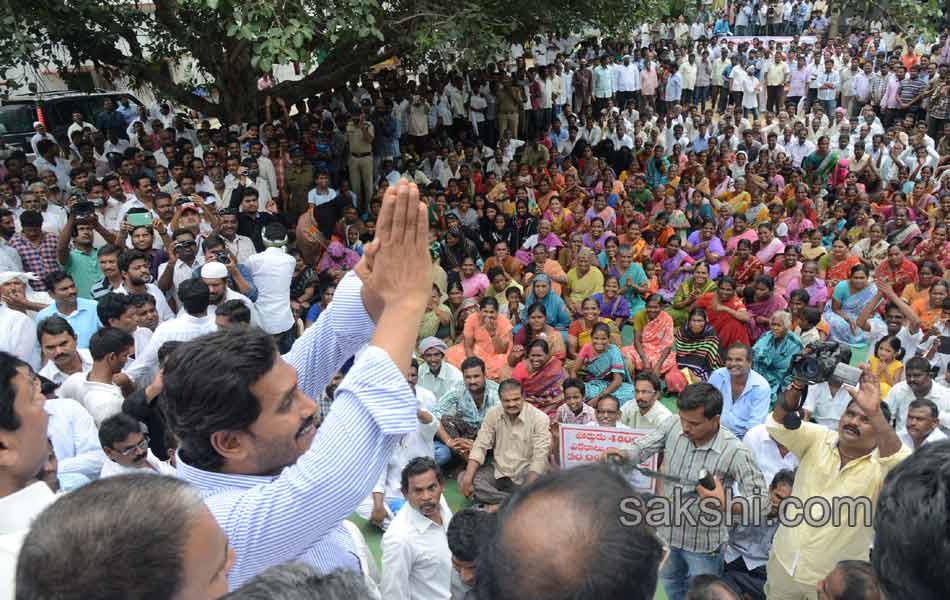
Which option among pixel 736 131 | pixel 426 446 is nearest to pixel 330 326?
pixel 426 446

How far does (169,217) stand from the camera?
661 centimetres

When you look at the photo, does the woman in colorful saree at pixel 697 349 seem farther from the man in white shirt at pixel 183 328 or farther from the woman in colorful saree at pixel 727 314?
the man in white shirt at pixel 183 328

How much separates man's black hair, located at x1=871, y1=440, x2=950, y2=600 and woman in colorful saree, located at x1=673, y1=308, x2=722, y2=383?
495 cm

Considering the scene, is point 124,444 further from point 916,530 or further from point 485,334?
point 485,334

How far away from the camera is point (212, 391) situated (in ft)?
3.95

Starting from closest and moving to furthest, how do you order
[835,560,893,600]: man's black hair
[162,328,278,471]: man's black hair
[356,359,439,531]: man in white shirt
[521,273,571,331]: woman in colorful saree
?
1. [162,328,278,471]: man's black hair
2. [835,560,893,600]: man's black hair
3. [356,359,439,531]: man in white shirt
4. [521,273,571,331]: woman in colorful saree

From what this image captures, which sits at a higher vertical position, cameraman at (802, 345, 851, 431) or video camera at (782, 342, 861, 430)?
video camera at (782, 342, 861, 430)

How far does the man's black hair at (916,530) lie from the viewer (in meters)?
1.01

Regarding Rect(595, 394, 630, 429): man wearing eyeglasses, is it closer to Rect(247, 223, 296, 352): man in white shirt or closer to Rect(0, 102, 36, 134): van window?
Rect(247, 223, 296, 352): man in white shirt

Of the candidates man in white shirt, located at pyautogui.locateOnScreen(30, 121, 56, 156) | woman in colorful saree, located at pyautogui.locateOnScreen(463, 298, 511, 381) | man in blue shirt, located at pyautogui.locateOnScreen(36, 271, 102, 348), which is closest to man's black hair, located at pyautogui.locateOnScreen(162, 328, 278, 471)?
man in blue shirt, located at pyautogui.locateOnScreen(36, 271, 102, 348)

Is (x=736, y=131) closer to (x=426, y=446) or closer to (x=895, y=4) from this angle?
(x=895, y=4)

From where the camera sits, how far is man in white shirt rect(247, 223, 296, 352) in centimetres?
543

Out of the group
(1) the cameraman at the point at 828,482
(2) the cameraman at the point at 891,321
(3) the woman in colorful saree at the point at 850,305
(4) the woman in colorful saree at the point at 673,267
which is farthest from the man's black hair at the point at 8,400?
(4) the woman in colorful saree at the point at 673,267

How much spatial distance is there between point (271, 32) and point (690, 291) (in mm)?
3789
